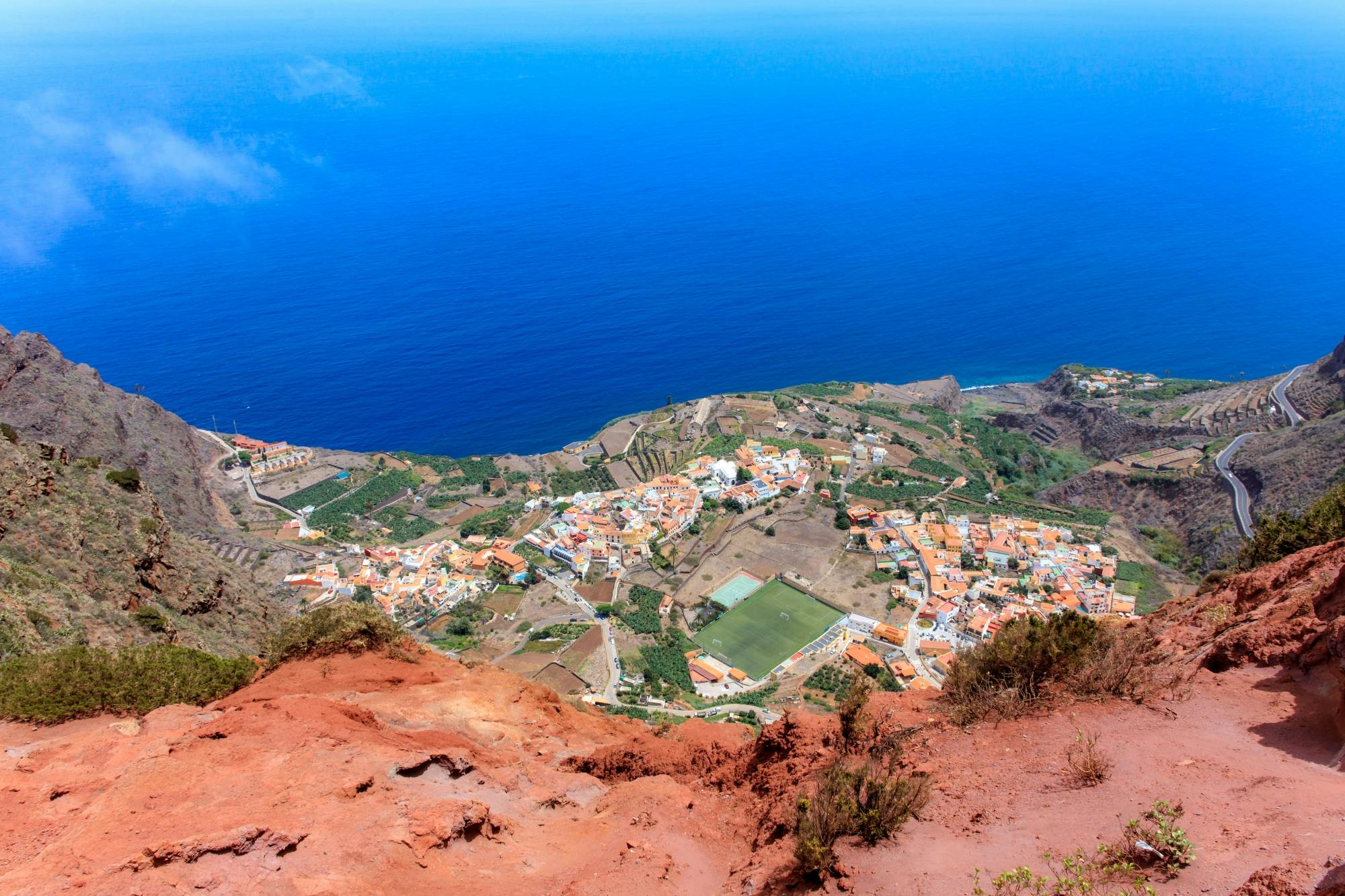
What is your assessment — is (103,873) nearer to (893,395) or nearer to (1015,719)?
(1015,719)

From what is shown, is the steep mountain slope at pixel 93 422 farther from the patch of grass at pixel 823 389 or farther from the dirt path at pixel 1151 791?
the patch of grass at pixel 823 389

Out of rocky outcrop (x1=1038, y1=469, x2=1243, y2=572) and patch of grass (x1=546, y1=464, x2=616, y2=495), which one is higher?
patch of grass (x1=546, y1=464, x2=616, y2=495)

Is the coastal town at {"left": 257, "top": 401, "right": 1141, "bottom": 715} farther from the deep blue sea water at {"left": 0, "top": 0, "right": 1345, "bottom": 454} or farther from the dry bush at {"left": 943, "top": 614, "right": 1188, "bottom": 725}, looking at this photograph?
the deep blue sea water at {"left": 0, "top": 0, "right": 1345, "bottom": 454}

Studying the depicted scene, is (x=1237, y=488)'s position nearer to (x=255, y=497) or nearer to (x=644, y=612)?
(x=644, y=612)

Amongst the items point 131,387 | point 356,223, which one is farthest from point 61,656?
point 356,223

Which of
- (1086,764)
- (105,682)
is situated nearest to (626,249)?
(105,682)

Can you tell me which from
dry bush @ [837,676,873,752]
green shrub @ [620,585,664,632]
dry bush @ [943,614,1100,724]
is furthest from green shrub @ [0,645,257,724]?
green shrub @ [620,585,664,632]
